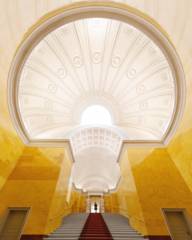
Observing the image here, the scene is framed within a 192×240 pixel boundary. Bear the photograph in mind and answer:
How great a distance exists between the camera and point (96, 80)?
1042 centimetres

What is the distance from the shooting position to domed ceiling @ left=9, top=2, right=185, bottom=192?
5648mm

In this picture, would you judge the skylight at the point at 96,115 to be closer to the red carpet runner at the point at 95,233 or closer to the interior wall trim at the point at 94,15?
the interior wall trim at the point at 94,15

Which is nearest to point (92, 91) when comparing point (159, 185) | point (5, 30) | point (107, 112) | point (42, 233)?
point (107, 112)

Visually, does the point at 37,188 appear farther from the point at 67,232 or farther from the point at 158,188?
the point at 158,188

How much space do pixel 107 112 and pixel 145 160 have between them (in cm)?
548

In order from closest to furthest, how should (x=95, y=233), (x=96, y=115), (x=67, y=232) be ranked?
(x=95, y=233) → (x=67, y=232) → (x=96, y=115)

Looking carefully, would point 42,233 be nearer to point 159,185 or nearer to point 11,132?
point 11,132

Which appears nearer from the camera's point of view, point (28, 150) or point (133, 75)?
point (28, 150)

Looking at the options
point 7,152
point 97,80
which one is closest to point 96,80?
point 97,80

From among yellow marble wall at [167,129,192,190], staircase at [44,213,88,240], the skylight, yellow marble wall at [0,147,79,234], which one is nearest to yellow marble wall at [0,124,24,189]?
yellow marble wall at [0,147,79,234]

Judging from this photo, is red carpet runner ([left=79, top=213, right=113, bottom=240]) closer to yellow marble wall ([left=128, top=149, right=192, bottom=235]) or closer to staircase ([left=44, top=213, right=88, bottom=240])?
staircase ([left=44, top=213, right=88, bottom=240])

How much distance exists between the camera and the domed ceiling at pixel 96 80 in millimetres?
5648

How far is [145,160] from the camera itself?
7633 mm

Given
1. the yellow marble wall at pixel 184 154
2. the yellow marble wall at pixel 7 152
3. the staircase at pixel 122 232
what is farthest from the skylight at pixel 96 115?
the staircase at pixel 122 232
